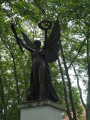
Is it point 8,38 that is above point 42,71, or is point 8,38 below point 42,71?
above

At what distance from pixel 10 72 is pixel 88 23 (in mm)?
10406

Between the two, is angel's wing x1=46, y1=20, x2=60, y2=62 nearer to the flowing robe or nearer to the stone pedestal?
the flowing robe

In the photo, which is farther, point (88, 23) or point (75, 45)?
point (75, 45)

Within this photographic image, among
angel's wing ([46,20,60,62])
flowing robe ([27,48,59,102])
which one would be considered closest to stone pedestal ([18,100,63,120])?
flowing robe ([27,48,59,102])

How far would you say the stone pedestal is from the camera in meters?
5.30

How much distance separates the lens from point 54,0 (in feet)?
37.1

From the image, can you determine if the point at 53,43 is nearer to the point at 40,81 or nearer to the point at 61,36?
the point at 40,81

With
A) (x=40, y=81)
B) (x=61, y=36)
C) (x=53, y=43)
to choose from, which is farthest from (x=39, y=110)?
(x=61, y=36)

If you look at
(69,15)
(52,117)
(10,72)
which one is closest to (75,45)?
(69,15)

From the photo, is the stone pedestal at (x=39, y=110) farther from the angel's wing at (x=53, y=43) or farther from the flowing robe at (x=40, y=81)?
the angel's wing at (x=53, y=43)

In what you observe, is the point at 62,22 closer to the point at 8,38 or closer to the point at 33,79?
the point at 8,38

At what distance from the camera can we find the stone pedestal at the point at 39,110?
17.4 ft

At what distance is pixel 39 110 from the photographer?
541cm

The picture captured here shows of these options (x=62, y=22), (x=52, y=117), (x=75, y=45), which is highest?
(x=62, y=22)
